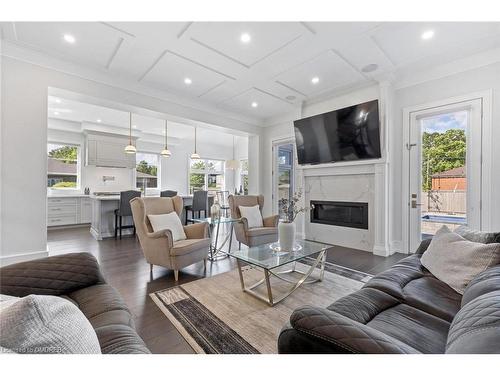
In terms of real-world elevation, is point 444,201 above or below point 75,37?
below

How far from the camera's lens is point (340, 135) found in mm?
4086

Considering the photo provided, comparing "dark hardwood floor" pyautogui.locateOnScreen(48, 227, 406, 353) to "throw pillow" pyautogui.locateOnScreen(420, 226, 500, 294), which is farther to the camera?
"dark hardwood floor" pyautogui.locateOnScreen(48, 227, 406, 353)

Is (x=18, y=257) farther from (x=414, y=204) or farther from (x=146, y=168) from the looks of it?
(x=414, y=204)

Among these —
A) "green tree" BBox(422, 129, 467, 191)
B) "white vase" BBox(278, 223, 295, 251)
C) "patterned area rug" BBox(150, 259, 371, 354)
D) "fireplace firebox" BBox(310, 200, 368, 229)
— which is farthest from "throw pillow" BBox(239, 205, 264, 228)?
"green tree" BBox(422, 129, 467, 191)

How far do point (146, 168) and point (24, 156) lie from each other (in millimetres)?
5020

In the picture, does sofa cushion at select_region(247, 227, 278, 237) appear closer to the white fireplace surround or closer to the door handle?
the white fireplace surround

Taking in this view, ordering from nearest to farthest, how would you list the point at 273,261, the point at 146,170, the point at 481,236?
the point at 481,236, the point at 273,261, the point at 146,170

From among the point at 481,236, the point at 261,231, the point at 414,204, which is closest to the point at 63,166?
the point at 261,231

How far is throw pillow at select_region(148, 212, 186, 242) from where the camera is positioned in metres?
2.91

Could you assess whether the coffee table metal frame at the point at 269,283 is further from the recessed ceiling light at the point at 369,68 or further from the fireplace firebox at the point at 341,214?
the recessed ceiling light at the point at 369,68

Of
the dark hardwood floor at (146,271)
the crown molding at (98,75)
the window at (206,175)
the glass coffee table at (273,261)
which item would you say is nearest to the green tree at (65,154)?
the dark hardwood floor at (146,271)

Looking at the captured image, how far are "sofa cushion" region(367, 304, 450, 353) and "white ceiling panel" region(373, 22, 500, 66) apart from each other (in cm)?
273

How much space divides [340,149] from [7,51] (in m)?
4.79
